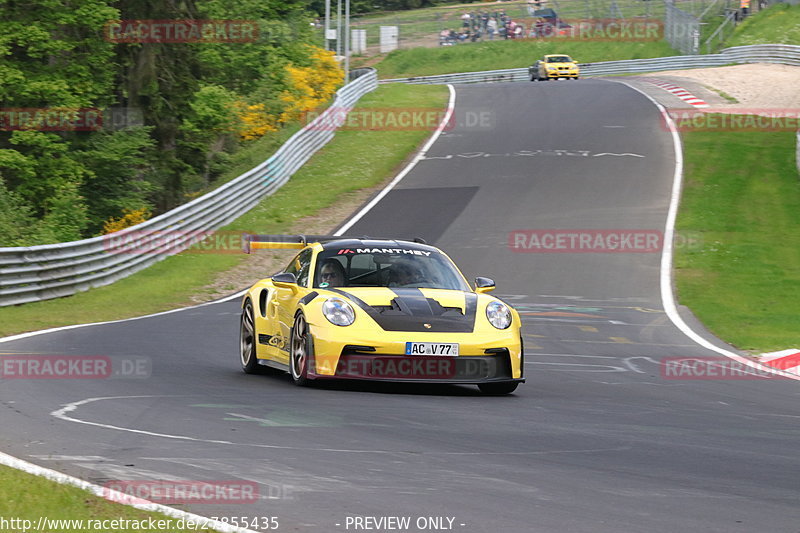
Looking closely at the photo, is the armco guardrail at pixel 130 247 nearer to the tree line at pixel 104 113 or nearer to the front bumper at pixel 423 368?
the tree line at pixel 104 113

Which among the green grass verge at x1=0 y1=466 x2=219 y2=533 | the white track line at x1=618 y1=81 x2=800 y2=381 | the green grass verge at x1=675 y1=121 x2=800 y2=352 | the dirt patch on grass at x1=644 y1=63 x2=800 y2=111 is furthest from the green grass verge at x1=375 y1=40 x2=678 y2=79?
the green grass verge at x1=0 y1=466 x2=219 y2=533

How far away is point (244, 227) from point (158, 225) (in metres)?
3.81

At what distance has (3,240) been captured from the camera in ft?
75.2

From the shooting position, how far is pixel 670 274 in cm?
2288

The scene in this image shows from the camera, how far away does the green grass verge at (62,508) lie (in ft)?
16.1

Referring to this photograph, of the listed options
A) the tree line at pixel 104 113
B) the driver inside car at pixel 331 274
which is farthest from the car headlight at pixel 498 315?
the tree line at pixel 104 113

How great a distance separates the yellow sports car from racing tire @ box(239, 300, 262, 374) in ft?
0.31

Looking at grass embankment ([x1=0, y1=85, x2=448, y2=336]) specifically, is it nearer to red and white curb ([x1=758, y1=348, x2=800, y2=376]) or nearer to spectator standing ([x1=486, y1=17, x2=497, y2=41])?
red and white curb ([x1=758, y1=348, x2=800, y2=376])

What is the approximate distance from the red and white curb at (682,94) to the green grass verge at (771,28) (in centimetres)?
1312

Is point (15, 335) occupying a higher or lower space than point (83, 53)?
lower

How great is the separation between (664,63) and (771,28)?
19.9 feet

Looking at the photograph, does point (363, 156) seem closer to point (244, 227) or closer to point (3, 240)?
point (244, 227)

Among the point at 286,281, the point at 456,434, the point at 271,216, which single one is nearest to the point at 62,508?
the point at 456,434

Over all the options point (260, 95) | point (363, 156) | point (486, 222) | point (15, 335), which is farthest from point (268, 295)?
point (260, 95)
